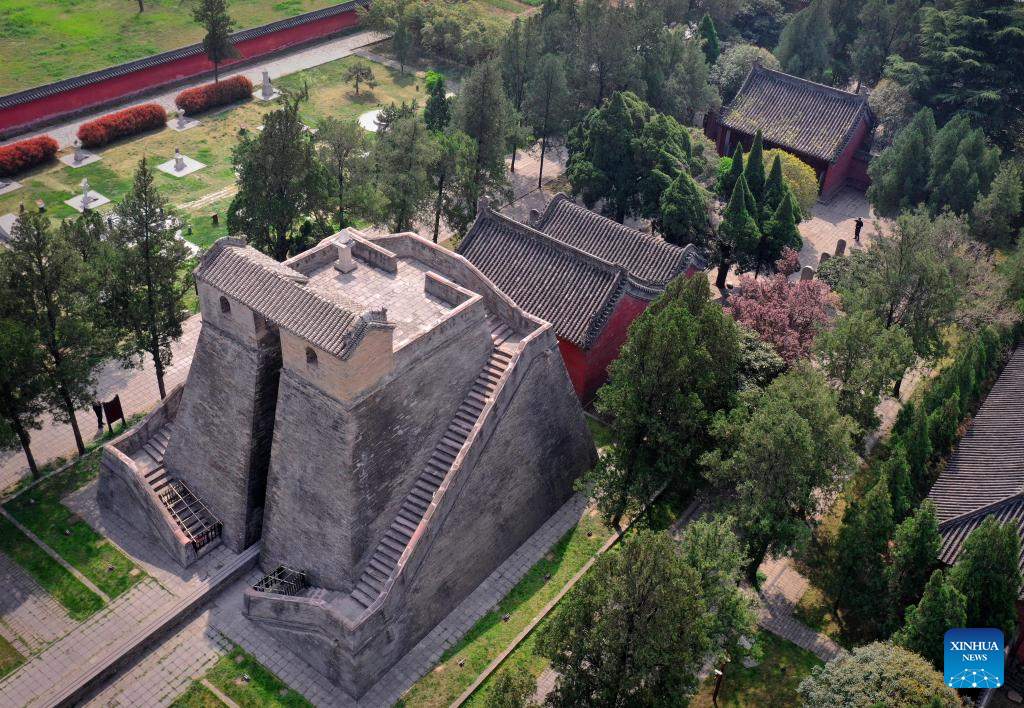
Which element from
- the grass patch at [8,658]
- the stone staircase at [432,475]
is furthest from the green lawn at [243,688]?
the grass patch at [8,658]

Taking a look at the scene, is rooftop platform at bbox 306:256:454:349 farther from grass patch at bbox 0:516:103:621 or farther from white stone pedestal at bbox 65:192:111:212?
white stone pedestal at bbox 65:192:111:212

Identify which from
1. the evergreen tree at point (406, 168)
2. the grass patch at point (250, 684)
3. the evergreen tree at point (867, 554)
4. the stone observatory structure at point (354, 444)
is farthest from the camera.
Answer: the evergreen tree at point (406, 168)

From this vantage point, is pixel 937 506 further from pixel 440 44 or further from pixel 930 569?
pixel 440 44

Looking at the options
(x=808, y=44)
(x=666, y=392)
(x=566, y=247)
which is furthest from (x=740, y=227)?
(x=808, y=44)

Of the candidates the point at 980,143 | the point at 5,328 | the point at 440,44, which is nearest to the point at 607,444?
the point at 5,328

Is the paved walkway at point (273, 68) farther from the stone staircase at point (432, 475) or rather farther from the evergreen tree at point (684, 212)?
the stone staircase at point (432, 475)

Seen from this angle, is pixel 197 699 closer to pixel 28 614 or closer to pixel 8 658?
pixel 8 658
